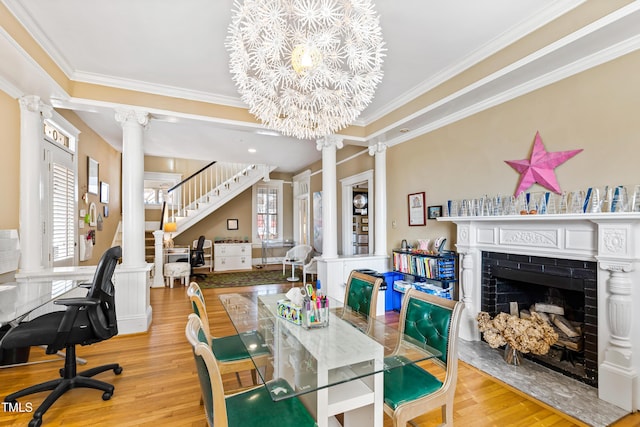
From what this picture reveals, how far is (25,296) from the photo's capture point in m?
2.33

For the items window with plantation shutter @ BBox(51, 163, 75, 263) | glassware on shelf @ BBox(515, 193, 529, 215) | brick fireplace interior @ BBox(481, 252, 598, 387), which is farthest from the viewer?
window with plantation shutter @ BBox(51, 163, 75, 263)

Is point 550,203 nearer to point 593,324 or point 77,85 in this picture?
point 593,324

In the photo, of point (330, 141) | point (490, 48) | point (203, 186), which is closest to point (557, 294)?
point (490, 48)

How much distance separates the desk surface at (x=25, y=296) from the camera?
1.95m

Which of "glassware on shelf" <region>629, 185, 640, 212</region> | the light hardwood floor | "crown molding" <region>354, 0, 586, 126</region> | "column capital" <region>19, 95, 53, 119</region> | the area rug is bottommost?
the area rug

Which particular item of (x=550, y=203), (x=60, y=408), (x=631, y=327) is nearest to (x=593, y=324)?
(x=631, y=327)

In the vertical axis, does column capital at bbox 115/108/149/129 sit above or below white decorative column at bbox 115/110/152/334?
above

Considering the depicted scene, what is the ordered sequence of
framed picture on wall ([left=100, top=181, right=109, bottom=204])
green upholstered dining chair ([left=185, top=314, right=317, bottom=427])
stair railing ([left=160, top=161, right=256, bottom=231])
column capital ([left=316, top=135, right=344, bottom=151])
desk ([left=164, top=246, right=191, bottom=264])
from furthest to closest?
stair railing ([left=160, top=161, right=256, bottom=231]), desk ([left=164, top=246, right=191, bottom=264]), framed picture on wall ([left=100, top=181, right=109, bottom=204]), column capital ([left=316, top=135, right=344, bottom=151]), green upholstered dining chair ([left=185, top=314, right=317, bottom=427])

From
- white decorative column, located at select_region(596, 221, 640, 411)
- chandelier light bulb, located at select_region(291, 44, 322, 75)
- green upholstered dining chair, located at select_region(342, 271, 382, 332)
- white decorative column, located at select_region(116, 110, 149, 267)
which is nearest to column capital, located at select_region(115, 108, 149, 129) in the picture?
white decorative column, located at select_region(116, 110, 149, 267)

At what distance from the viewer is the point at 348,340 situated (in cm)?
173

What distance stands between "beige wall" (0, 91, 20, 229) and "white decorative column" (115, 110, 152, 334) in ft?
3.07

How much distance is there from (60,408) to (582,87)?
466 centimetres

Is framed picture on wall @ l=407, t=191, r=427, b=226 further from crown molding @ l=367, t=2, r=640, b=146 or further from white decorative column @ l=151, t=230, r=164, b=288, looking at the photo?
white decorative column @ l=151, t=230, r=164, b=288

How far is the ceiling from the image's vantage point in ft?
7.51
